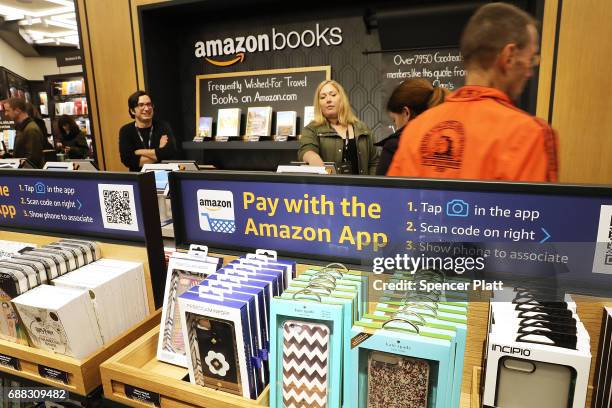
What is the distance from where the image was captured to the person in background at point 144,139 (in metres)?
3.76

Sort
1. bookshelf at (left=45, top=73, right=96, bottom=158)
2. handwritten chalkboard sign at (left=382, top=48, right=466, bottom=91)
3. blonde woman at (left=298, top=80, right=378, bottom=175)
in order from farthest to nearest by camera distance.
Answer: bookshelf at (left=45, top=73, right=96, bottom=158) < handwritten chalkboard sign at (left=382, top=48, right=466, bottom=91) < blonde woman at (left=298, top=80, right=378, bottom=175)

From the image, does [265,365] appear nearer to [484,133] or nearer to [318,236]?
[318,236]

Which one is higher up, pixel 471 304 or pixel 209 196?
pixel 209 196

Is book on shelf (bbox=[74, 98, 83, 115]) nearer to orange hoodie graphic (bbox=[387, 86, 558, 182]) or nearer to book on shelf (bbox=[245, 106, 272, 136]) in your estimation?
book on shelf (bbox=[245, 106, 272, 136])

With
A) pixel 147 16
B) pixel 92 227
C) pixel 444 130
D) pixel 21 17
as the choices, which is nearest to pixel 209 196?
pixel 92 227

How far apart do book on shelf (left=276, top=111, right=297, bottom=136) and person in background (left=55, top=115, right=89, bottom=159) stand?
126 inches

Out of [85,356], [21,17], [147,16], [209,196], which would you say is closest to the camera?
[85,356]

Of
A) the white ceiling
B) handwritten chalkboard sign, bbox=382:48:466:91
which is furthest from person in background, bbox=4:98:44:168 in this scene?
handwritten chalkboard sign, bbox=382:48:466:91

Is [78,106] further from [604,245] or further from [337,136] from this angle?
[604,245]

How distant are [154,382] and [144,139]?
3203mm

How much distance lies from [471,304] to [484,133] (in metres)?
0.51

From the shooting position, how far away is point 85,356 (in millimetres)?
1144

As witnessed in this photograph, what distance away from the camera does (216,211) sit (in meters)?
1.29

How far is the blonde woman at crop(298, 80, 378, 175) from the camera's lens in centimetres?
312
